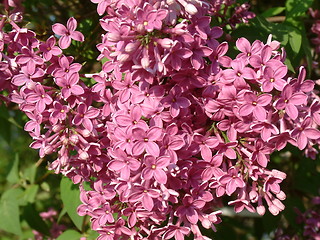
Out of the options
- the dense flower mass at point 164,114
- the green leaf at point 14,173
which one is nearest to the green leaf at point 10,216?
the green leaf at point 14,173

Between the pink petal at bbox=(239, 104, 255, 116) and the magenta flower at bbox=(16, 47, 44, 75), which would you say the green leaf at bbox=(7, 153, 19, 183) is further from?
the pink petal at bbox=(239, 104, 255, 116)

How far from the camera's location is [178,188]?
1441 millimetres

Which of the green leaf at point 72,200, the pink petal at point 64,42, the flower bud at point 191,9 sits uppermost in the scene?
the flower bud at point 191,9

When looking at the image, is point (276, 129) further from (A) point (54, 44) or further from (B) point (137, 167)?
(A) point (54, 44)

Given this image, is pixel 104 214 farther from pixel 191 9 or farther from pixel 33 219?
pixel 33 219

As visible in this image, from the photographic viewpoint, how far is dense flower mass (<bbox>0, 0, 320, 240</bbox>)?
1.36 m

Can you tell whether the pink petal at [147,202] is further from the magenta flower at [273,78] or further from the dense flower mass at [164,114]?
the magenta flower at [273,78]

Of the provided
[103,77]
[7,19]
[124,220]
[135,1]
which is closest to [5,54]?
[7,19]

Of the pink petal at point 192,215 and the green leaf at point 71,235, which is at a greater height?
the pink petal at point 192,215

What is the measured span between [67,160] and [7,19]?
0.53 m

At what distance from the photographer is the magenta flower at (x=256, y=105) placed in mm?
1364

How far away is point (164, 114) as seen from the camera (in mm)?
1404

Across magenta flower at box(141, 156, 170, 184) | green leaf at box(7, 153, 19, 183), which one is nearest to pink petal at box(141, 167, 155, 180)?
magenta flower at box(141, 156, 170, 184)

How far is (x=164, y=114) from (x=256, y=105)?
10.3 inches
